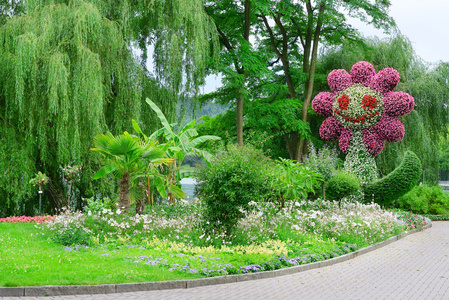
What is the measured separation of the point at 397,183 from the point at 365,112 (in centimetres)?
401

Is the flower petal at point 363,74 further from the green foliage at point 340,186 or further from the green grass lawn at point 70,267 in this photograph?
the green grass lawn at point 70,267

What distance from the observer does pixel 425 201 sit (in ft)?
76.8

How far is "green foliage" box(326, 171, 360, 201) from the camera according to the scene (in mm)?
16750

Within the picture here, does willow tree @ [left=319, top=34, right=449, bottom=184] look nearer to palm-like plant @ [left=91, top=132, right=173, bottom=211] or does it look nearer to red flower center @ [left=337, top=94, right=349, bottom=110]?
red flower center @ [left=337, top=94, right=349, bottom=110]

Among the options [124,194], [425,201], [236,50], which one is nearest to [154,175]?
[124,194]

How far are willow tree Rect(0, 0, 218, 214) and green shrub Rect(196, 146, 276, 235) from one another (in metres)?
5.90

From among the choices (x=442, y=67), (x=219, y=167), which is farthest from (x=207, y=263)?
(x=442, y=67)

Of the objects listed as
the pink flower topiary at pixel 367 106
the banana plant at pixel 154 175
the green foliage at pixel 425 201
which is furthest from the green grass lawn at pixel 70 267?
the green foliage at pixel 425 201

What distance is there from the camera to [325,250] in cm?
1064

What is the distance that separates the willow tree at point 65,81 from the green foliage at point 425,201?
13418 millimetres

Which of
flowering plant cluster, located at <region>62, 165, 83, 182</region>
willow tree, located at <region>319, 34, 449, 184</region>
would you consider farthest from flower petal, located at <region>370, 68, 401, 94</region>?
flowering plant cluster, located at <region>62, 165, 83, 182</region>

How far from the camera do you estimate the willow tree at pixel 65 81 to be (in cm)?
1450

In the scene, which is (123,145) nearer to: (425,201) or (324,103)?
(324,103)

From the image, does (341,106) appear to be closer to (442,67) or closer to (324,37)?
(324,37)
